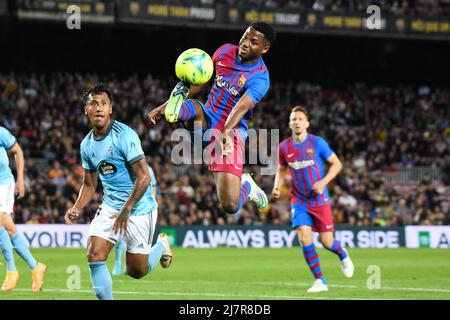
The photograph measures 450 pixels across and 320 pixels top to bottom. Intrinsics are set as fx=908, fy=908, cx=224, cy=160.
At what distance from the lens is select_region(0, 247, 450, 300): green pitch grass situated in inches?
470

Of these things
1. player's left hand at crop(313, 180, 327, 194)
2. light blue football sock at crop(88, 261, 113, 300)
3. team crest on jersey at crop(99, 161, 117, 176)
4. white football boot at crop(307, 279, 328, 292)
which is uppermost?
team crest on jersey at crop(99, 161, 117, 176)

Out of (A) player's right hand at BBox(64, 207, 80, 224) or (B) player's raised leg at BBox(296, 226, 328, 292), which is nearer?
(A) player's right hand at BBox(64, 207, 80, 224)

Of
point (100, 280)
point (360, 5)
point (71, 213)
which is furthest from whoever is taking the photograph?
point (360, 5)

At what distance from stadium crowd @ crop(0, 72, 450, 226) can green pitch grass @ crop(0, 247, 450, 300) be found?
2.96 meters

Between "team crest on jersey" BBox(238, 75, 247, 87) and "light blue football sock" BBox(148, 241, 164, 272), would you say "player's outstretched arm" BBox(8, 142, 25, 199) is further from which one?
"team crest on jersey" BBox(238, 75, 247, 87)

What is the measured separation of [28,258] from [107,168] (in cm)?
365

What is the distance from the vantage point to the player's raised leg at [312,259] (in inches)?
491

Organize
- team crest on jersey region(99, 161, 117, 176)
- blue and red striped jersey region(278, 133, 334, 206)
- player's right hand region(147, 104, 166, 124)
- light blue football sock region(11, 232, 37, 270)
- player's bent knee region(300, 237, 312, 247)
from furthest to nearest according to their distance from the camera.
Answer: blue and red striped jersey region(278, 133, 334, 206) → player's bent knee region(300, 237, 312, 247) → light blue football sock region(11, 232, 37, 270) → player's right hand region(147, 104, 166, 124) → team crest on jersey region(99, 161, 117, 176)

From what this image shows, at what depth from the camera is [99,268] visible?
8734 millimetres

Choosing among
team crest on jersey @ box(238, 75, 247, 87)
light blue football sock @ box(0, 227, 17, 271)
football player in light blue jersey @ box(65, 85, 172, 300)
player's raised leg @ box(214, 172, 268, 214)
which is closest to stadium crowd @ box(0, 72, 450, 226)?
light blue football sock @ box(0, 227, 17, 271)

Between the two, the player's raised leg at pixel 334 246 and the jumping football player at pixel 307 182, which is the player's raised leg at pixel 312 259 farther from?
the player's raised leg at pixel 334 246

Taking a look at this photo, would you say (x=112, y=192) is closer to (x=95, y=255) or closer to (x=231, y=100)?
(x=95, y=255)

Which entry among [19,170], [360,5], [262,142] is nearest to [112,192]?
[19,170]

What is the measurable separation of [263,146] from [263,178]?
→ 172 centimetres
